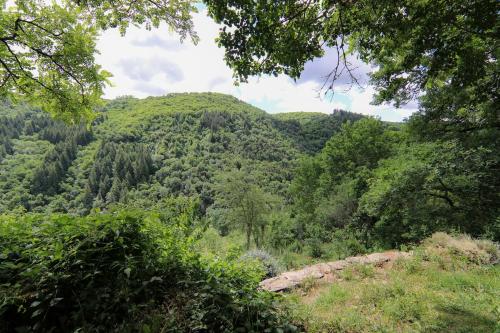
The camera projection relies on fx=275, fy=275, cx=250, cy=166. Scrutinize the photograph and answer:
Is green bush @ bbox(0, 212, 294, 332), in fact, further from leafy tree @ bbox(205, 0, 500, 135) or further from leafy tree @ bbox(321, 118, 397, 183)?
leafy tree @ bbox(321, 118, 397, 183)

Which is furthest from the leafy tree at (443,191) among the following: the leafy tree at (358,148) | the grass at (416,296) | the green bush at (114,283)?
the green bush at (114,283)

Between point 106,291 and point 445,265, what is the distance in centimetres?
804

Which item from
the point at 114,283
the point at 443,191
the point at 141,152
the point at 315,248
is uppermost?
the point at 141,152

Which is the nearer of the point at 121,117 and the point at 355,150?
the point at 355,150

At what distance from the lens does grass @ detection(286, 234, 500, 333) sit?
427 centimetres

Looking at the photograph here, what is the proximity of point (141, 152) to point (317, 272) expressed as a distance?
110 metres

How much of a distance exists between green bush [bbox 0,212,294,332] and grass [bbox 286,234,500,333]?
3.06ft

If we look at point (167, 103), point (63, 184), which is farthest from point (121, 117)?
point (63, 184)

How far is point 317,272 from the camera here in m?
7.17

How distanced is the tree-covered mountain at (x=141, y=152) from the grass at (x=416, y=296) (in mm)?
50754

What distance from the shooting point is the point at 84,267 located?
9.74 feet

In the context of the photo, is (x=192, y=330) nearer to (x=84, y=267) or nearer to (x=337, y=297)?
(x=84, y=267)

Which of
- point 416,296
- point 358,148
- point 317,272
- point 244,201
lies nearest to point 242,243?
point 317,272

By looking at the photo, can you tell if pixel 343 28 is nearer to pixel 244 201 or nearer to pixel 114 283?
pixel 114 283
